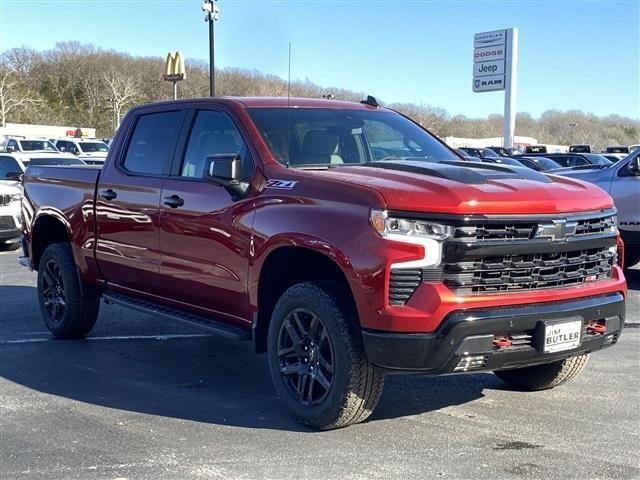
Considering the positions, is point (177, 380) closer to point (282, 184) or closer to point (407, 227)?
point (282, 184)

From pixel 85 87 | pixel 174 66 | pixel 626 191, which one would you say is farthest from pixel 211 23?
pixel 85 87

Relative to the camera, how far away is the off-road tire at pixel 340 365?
4430 millimetres

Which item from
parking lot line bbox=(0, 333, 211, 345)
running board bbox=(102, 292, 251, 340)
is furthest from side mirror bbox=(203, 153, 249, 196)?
parking lot line bbox=(0, 333, 211, 345)

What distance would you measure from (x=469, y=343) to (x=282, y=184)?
1.52 meters

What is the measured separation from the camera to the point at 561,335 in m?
4.39

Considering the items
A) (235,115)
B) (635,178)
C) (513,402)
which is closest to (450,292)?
(513,402)

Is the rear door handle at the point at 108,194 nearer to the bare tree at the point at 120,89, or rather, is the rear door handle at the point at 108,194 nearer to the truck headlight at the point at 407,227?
the truck headlight at the point at 407,227

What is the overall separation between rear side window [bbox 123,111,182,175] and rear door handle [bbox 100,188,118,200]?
23 cm

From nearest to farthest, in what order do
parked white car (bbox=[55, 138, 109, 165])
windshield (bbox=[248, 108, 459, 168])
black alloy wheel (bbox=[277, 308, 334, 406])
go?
black alloy wheel (bbox=[277, 308, 334, 406]) → windshield (bbox=[248, 108, 459, 168]) → parked white car (bbox=[55, 138, 109, 165])

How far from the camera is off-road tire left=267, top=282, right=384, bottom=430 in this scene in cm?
443

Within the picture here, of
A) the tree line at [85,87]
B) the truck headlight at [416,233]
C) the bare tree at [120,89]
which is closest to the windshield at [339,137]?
the truck headlight at [416,233]

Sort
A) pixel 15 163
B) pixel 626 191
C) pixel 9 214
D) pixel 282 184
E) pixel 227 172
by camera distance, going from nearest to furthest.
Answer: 1. pixel 282 184
2. pixel 227 172
3. pixel 626 191
4. pixel 9 214
5. pixel 15 163

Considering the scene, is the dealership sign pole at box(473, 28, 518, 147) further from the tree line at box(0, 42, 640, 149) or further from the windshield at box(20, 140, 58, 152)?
the tree line at box(0, 42, 640, 149)

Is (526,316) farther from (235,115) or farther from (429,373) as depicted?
(235,115)
